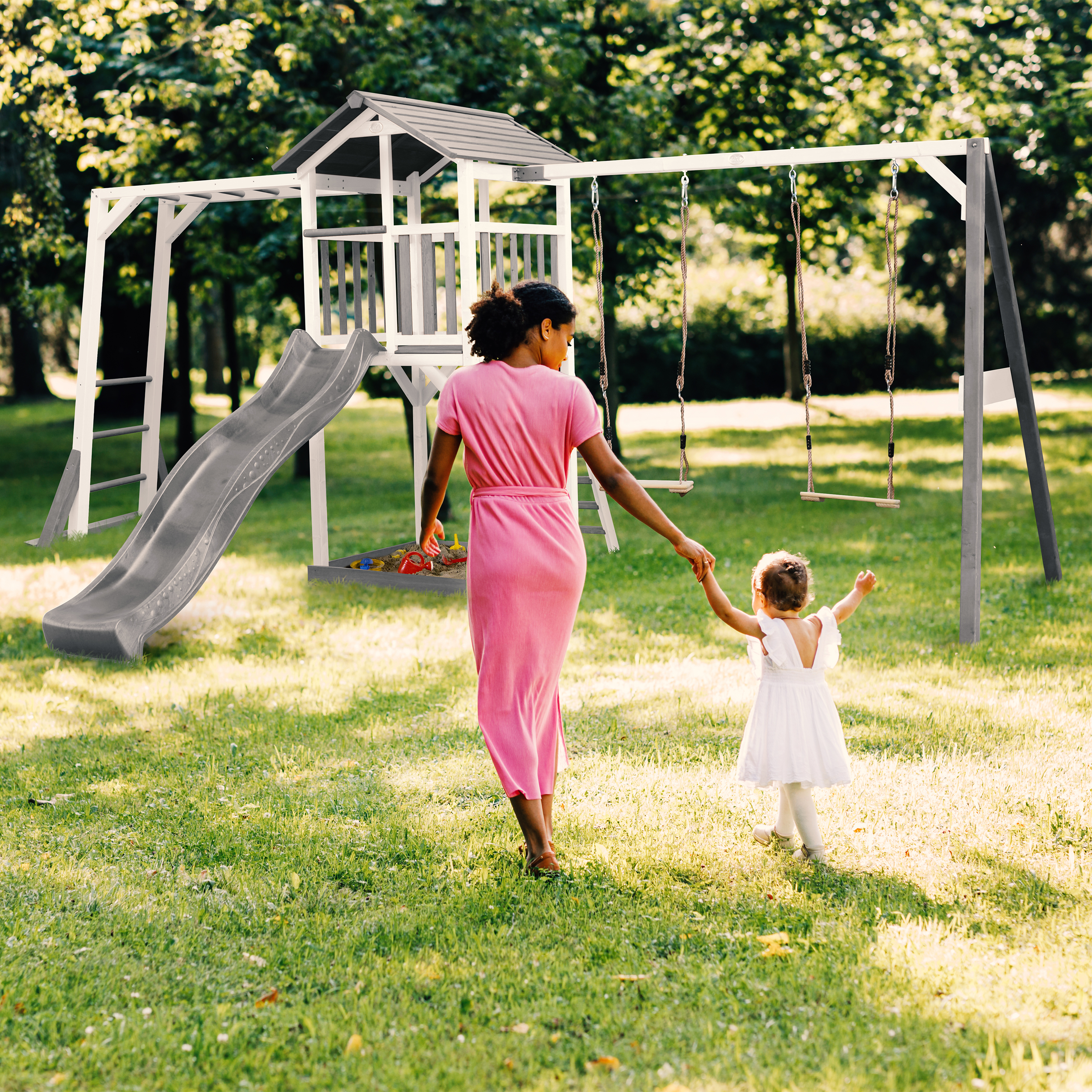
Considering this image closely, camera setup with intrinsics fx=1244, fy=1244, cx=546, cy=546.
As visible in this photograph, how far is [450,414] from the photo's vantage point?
4.29 m

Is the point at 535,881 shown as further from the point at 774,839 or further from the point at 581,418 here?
the point at 581,418

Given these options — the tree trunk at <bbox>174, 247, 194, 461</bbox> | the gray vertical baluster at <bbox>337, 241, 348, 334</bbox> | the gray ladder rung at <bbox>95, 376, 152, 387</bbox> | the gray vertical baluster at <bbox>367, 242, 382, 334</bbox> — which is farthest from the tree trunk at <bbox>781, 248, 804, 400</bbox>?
the gray ladder rung at <bbox>95, 376, 152, 387</bbox>

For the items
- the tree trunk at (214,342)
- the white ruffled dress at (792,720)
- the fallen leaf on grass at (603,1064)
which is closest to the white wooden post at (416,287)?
the white ruffled dress at (792,720)

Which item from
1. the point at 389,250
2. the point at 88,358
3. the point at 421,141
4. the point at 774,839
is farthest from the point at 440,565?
the point at 774,839

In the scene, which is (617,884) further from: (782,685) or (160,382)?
(160,382)

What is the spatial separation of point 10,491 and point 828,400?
1846cm

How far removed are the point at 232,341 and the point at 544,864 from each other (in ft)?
56.7

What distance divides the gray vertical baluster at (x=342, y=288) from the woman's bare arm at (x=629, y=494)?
5.43 meters

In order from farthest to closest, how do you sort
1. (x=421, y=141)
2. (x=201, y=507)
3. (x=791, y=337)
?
1. (x=791, y=337)
2. (x=421, y=141)
3. (x=201, y=507)

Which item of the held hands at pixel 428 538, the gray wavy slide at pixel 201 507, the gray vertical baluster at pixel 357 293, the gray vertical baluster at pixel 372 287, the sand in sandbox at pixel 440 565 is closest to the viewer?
the held hands at pixel 428 538

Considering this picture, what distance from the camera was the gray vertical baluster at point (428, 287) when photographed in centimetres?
914

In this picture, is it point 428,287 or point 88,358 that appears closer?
point 428,287

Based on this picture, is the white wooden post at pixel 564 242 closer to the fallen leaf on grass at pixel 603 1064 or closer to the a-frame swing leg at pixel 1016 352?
the a-frame swing leg at pixel 1016 352

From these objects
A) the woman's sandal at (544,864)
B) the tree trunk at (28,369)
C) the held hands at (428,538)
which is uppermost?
the tree trunk at (28,369)
